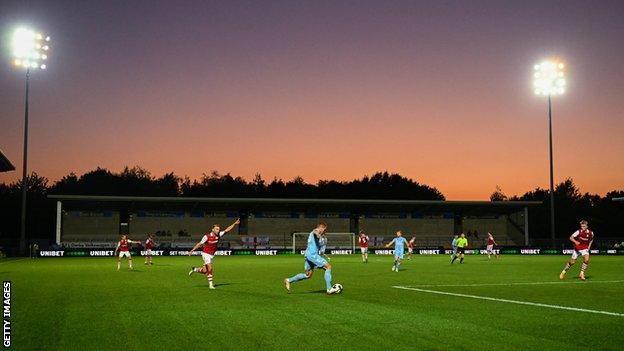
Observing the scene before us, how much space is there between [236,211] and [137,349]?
67886mm

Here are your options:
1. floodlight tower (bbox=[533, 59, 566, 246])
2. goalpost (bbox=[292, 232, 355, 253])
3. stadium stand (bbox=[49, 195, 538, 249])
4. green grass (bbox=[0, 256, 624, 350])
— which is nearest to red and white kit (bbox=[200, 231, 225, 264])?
green grass (bbox=[0, 256, 624, 350])

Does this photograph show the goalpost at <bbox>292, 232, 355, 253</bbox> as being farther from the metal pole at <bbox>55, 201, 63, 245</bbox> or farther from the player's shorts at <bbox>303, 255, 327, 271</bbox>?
the player's shorts at <bbox>303, 255, 327, 271</bbox>

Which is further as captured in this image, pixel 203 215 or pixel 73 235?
pixel 203 215

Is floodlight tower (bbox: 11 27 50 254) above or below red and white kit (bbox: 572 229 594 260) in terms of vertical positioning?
above

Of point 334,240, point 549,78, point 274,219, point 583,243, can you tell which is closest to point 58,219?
point 274,219

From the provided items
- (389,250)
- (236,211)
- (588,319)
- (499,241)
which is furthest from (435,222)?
(588,319)

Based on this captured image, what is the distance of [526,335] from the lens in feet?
31.0

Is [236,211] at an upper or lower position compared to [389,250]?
upper

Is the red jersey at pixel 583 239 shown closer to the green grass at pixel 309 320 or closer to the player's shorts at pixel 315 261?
the green grass at pixel 309 320

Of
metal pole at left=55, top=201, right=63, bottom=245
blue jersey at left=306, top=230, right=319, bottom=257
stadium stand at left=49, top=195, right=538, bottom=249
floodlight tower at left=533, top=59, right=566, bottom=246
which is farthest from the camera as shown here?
stadium stand at left=49, top=195, right=538, bottom=249

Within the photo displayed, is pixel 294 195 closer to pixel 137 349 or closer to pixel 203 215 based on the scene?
pixel 203 215

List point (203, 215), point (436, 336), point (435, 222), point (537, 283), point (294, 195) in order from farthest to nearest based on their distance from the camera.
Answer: point (294, 195) < point (435, 222) < point (203, 215) < point (537, 283) < point (436, 336)

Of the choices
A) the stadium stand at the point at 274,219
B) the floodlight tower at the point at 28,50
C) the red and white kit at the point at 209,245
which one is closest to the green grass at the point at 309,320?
the red and white kit at the point at 209,245

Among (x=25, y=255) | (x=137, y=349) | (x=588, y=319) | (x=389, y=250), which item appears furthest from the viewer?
(x=389, y=250)
